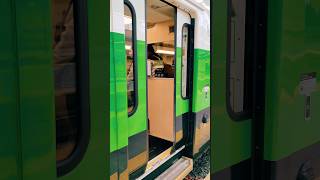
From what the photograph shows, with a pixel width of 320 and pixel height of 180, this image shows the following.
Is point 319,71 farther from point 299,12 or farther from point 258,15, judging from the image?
point 258,15

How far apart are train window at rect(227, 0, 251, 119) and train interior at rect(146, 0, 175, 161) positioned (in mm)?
2912

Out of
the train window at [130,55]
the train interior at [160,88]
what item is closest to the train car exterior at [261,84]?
the train window at [130,55]

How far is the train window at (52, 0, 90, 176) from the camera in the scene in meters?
0.94

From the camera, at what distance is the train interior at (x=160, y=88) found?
5.08 meters

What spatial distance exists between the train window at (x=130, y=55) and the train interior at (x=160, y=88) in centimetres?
130

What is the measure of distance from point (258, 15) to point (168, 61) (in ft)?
16.1

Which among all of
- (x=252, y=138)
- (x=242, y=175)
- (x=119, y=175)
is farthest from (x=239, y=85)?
(x=119, y=175)

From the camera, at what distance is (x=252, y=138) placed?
1.81 m

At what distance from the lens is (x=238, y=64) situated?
180cm

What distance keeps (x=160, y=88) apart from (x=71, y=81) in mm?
4495

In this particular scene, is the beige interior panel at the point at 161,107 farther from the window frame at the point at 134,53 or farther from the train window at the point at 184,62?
the window frame at the point at 134,53

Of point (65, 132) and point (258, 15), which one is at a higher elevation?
point (258, 15)

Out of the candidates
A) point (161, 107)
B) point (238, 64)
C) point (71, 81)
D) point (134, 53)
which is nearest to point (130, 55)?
point (134, 53)

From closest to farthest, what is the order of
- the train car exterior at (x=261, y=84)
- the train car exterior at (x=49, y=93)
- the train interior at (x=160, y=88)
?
the train car exterior at (x=49, y=93), the train car exterior at (x=261, y=84), the train interior at (x=160, y=88)
